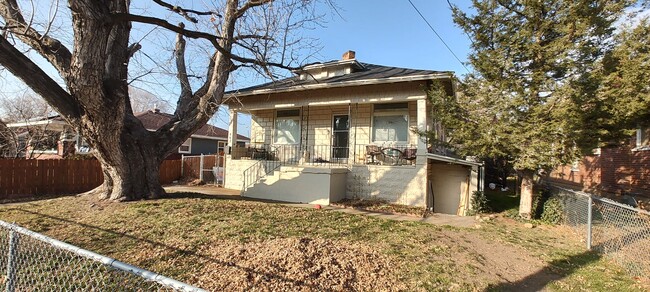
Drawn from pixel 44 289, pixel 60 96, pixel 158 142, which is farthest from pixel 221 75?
pixel 44 289

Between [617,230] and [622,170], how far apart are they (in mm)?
8631

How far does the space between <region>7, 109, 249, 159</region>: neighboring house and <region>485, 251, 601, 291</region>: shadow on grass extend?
9535 mm

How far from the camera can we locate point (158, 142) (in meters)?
8.66

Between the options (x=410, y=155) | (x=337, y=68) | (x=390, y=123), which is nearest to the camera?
(x=410, y=155)

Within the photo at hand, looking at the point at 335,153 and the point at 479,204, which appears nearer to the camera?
the point at 479,204

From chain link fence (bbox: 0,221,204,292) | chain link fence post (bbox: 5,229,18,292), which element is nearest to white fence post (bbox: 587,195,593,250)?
chain link fence (bbox: 0,221,204,292)

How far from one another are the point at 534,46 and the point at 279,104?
8.55 m

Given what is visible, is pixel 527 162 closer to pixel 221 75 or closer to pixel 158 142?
pixel 221 75

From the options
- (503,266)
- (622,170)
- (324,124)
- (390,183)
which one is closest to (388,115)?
(324,124)

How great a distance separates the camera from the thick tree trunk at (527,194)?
26.5 feet

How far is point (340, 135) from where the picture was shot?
40.8 ft

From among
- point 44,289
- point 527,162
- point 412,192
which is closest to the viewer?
point 44,289

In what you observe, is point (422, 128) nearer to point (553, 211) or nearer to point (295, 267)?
point (553, 211)

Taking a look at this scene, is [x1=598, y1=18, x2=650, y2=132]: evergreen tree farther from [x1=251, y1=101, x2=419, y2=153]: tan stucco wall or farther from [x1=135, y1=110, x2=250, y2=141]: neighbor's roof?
[x1=135, y1=110, x2=250, y2=141]: neighbor's roof
